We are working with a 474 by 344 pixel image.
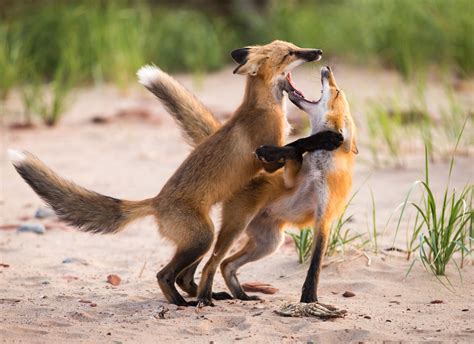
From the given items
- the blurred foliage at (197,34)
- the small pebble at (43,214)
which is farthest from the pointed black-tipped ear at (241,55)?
the blurred foliage at (197,34)

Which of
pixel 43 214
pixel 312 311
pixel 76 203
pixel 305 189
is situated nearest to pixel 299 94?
pixel 305 189

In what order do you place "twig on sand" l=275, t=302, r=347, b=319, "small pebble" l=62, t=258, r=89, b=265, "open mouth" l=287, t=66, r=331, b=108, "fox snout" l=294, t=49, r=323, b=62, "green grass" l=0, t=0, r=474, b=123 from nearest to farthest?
"twig on sand" l=275, t=302, r=347, b=319
"open mouth" l=287, t=66, r=331, b=108
"fox snout" l=294, t=49, r=323, b=62
"small pebble" l=62, t=258, r=89, b=265
"green grass" l=0, t=0, r=474, b=123

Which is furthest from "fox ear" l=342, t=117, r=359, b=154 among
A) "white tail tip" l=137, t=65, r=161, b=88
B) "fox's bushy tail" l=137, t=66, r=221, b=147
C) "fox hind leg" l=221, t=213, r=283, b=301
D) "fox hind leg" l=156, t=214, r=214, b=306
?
"white tail tip" l=137, t=65, r=161, b=88

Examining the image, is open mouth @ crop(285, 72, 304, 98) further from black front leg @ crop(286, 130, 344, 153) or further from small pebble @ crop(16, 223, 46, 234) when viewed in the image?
small pebble @ crop(16, 223, 46, 234)

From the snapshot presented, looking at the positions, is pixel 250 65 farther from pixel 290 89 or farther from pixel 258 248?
pixel 258 248

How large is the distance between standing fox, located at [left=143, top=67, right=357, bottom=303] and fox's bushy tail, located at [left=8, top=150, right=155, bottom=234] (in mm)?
680

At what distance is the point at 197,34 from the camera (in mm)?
14398

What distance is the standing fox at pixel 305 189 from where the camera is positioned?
5.44 meters

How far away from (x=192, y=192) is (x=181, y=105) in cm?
88

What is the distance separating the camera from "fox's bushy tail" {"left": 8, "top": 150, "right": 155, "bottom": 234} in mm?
5473

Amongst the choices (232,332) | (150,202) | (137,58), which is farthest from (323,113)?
(137,58)

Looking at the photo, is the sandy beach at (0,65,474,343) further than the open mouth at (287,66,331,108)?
No

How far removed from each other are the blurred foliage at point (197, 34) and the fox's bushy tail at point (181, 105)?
5.64 metres

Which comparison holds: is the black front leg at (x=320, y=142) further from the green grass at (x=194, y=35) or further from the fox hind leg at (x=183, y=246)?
the green grass at (x=194, y=35)
